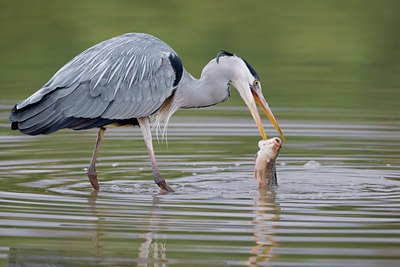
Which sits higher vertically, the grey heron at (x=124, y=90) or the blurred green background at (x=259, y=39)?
the grey heron at (x=124, y=90)

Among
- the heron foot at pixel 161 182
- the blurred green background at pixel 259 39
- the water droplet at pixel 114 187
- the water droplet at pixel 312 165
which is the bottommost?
the blurred green background at pixel 259 39

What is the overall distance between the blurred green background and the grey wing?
626cm

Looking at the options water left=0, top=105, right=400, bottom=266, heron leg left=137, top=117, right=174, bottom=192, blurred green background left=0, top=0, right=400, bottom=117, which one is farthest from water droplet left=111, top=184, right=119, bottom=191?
blurred green background left=0, top=0, right=400, bottom=117

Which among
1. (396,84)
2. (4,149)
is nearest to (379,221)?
(4,149)

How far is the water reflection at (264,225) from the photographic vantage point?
7234mm

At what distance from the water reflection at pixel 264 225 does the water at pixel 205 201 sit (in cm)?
1

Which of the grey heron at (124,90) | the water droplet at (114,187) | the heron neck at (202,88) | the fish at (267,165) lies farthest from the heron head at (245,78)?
the water droplet at (114,187)

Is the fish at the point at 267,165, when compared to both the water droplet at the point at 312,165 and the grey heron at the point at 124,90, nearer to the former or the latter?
the grey heron at the point at 124,90

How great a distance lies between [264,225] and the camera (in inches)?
327

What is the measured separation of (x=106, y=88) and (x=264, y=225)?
257 centimetres

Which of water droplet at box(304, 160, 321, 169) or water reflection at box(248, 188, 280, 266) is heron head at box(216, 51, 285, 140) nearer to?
water reflection at box(248, 188, 280, 266)

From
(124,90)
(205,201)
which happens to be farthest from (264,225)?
(124,90)

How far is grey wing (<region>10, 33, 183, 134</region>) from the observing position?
32.1ft

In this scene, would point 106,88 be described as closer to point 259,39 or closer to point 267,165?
point 267,165
